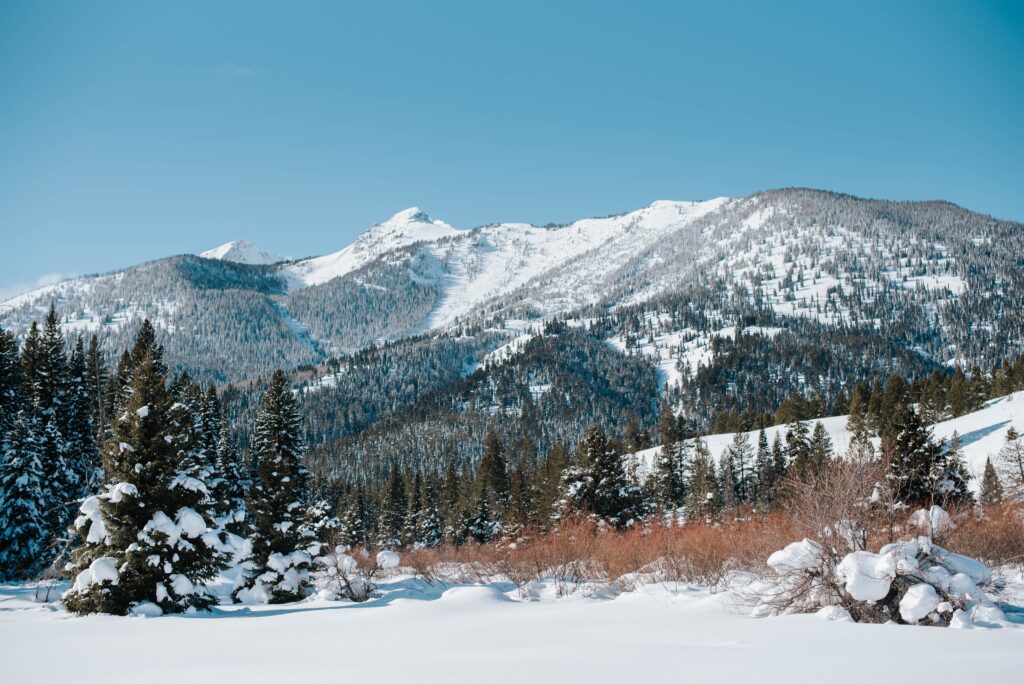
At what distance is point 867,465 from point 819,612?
3.11 metres

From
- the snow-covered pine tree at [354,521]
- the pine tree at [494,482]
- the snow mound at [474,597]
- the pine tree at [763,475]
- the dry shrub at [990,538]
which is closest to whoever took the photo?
the snow mound at [474,597]

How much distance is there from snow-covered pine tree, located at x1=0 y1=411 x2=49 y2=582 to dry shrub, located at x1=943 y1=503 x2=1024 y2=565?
32016mm

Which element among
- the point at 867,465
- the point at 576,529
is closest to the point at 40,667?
the point at 576,529

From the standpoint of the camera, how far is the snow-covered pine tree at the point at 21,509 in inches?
1000

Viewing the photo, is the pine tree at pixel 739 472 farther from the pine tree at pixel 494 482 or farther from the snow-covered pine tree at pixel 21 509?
the snow-covered pine tree at pixel 21 509

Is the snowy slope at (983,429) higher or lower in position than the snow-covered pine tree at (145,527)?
lower

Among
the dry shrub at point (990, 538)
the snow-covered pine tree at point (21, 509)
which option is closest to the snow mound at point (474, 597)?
the dry shrub at point (990, 538)

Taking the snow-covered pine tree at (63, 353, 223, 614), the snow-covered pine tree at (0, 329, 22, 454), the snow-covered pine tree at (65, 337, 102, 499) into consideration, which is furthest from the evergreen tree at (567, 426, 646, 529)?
the snow-covered pine tree at (0, 329, 22, 454)

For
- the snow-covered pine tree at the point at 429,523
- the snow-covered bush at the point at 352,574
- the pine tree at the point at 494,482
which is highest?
the snow-covered bush at the point at 352,574

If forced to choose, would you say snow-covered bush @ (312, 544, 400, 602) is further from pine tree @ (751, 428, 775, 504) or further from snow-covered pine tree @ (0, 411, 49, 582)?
pine tree @ (751, 428, 775, 504)

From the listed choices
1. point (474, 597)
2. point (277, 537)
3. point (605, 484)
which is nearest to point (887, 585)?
point (474, 597)

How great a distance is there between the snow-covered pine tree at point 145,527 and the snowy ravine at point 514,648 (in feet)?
10.4

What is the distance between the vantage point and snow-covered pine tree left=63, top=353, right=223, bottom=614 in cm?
1167

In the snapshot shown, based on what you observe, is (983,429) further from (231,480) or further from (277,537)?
(277,537)
